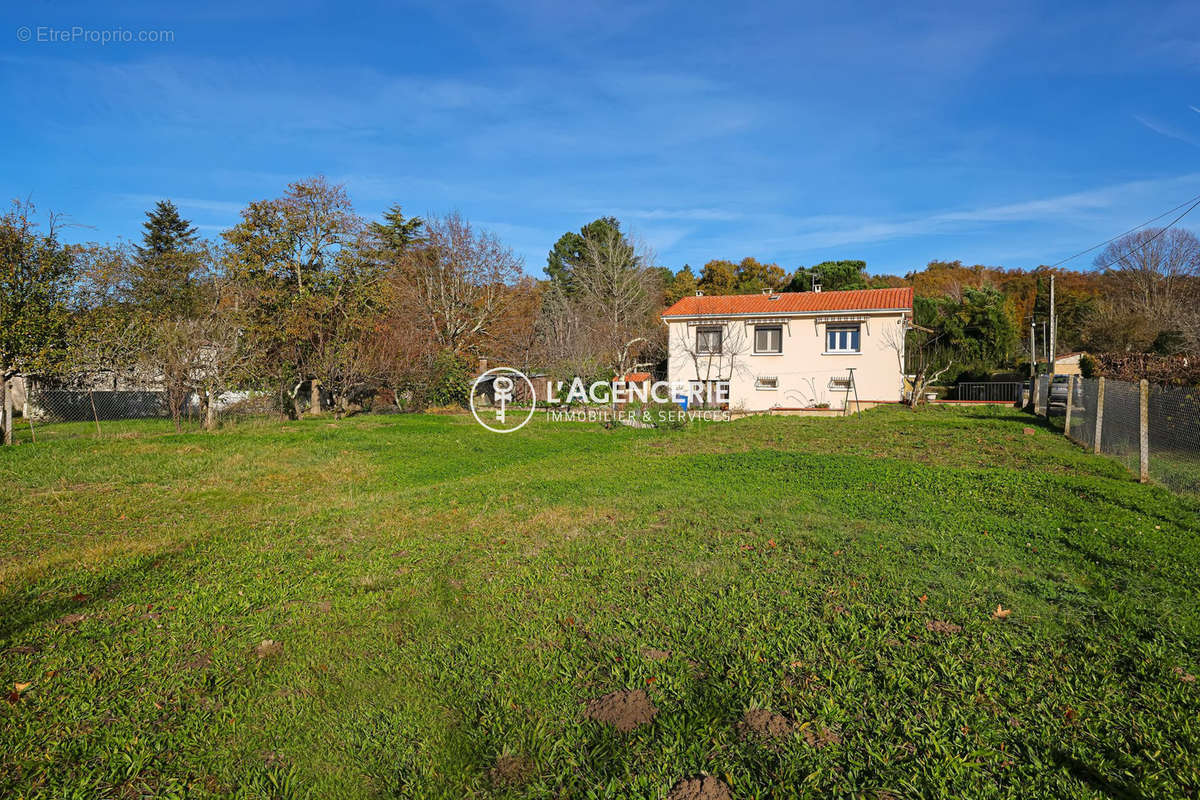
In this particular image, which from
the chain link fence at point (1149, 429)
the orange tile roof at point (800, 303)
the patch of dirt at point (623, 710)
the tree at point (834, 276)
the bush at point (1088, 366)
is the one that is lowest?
the patch of dirt at point (623, 710)

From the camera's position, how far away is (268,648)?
3.70m

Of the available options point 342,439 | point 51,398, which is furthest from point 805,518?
point 51,398

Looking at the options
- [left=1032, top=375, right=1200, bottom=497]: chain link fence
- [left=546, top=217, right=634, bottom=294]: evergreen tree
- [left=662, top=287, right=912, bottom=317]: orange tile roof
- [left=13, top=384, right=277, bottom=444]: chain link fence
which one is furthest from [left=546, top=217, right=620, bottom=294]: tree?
[left=1032, top=375, right=1200, bottom=497]: chain link fence

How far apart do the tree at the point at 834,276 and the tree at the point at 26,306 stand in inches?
1439

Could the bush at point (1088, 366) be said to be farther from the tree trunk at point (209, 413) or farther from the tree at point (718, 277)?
the tree trunk at point (209, 413)

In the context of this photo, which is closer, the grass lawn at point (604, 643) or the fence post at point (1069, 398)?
the grass lawn at point (604, 643)

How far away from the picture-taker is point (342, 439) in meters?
13.8

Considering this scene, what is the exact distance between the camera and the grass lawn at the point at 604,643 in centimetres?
259

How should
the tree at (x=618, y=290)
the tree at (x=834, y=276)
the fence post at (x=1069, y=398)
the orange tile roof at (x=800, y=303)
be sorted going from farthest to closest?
1. the tree at (x=834, y=276)
2. the tree at (x=618, y=290)
3. the orange tile roof at (x=800, y=303)
4. the fence post at (x=1069, y=398)

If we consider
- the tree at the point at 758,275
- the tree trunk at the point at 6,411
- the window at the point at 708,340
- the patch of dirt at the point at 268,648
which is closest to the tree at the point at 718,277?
the tree at the point at 758,275

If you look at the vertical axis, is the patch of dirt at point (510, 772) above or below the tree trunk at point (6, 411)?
below

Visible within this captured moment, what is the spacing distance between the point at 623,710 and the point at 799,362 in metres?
24.0

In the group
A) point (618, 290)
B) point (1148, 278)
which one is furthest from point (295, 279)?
point (1148, 278)

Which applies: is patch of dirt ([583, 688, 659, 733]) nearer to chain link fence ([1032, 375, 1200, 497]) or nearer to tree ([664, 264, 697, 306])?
chain link fence ([1032, 375, 1200, 497])
